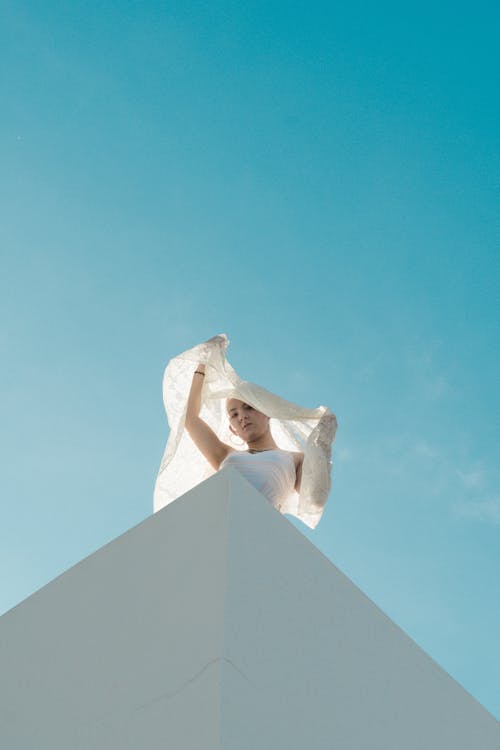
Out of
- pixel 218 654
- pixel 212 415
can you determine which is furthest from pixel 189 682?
pixel 212 415

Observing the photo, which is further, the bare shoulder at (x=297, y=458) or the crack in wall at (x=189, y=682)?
the bare shoulder at (x=297, y=458)

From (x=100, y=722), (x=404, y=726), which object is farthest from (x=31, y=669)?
(x=404, y=726)

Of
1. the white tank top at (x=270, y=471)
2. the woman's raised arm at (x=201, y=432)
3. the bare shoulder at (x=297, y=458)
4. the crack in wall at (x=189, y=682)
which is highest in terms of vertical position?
the woman's raised arm at (x=201, y=432)

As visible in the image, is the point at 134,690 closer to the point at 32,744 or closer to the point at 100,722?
the point at 100,722

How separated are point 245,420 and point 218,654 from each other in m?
1.99

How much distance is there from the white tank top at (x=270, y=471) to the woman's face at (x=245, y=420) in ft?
0.81

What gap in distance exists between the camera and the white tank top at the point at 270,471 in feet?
9.30

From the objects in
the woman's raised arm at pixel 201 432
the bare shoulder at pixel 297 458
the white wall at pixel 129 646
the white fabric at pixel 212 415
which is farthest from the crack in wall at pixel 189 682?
the woman's raised arm at pixel 201 432

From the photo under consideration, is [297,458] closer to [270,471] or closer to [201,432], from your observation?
[270,471]

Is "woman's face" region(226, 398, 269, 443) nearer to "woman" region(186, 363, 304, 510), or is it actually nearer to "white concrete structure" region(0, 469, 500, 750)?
"woman" region(186, 363, 304, 510)

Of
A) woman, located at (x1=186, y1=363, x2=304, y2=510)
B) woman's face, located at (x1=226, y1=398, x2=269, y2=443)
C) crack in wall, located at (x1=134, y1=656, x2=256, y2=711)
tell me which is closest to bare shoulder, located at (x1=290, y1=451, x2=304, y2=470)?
woman, located at (x1=186, y1=363, x2=304, y2=510)

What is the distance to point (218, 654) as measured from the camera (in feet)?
4.33

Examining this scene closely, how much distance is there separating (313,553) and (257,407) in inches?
59.0

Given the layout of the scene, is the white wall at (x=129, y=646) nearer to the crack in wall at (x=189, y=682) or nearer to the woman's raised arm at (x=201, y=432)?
the crack in wall at (x=189, y=682)
